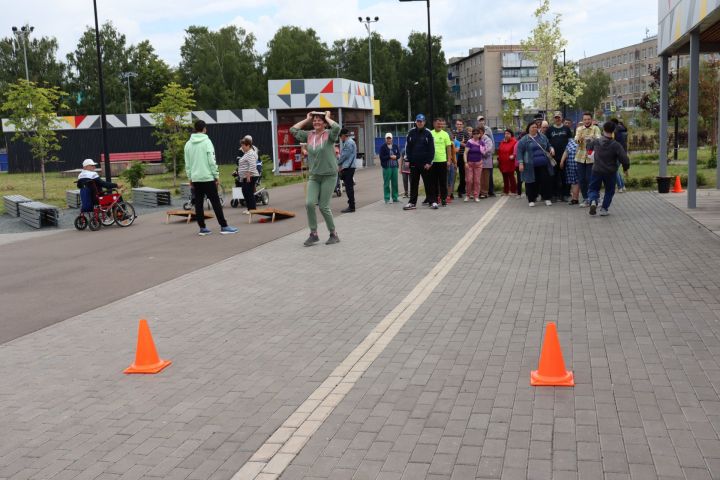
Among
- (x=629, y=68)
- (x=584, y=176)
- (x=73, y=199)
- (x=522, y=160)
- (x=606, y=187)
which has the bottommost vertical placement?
(x=73, y=199)

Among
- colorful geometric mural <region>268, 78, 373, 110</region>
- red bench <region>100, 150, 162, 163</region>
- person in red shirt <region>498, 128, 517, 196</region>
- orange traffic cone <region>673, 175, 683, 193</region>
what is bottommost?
orange traffic cone <region>673, 175, 683, 193</region>

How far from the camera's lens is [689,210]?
1468 cm

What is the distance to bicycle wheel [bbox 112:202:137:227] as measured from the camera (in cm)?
Answer: 1658

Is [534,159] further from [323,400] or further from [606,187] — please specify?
[323,400]

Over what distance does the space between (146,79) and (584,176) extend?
78178mm

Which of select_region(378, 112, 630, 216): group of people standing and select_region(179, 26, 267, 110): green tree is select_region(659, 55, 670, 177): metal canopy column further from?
select_region(179, 26, 267, 110): green tree

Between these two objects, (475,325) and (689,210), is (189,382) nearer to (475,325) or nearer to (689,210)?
(475,325)

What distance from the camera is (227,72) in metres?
84.8

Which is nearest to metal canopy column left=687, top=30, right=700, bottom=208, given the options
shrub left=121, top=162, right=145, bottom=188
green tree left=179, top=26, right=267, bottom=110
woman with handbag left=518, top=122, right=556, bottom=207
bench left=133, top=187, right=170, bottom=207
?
woman with handbag left=518, top=122, right=556, bottom=207

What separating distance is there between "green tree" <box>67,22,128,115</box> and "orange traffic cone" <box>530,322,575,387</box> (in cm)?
8402

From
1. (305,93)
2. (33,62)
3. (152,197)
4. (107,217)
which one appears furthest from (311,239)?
(33,62)

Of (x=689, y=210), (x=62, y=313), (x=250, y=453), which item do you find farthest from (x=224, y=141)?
(x=250, y=453)

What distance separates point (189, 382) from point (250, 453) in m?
1.46

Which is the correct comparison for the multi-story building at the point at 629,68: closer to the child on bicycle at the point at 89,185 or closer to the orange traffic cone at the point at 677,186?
the orange traffic cone at the point at 677,186
